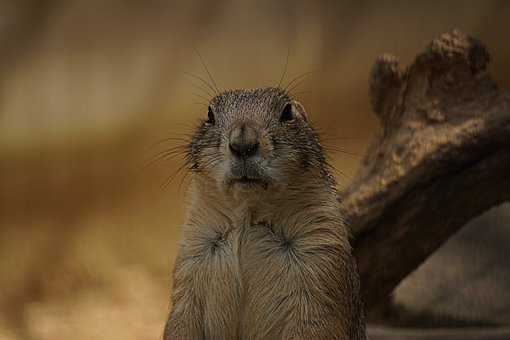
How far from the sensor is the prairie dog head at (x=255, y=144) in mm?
3617

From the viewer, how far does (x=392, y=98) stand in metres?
5.84

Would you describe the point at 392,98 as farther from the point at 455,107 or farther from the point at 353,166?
the point at 353,166

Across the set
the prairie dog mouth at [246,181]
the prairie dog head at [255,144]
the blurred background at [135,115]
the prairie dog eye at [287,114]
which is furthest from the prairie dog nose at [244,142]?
the blurred background at [135,115]

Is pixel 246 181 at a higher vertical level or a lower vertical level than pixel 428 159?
lower

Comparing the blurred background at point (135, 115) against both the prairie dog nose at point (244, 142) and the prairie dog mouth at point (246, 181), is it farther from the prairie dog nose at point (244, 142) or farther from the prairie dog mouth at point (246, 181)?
the prairie dog nose at point (244, 142)

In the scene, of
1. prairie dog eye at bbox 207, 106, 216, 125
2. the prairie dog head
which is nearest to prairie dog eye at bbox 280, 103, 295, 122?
the prairie dog head

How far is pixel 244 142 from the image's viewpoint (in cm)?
358

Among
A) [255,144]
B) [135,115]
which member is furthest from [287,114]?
[135,115]

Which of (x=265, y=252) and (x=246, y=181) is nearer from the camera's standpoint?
(x=246, y=181)

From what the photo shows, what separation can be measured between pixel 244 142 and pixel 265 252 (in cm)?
56

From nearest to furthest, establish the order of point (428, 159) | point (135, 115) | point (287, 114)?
point (287, 114), point (428, 159), point (135, 115)

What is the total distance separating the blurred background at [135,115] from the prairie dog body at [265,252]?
10.1ft

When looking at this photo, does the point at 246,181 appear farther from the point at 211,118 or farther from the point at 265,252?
the point at 211,118

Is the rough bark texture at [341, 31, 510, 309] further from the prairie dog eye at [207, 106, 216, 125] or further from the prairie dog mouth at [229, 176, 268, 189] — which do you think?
the prairie dog mouth at [229, 176, 268, 189]
